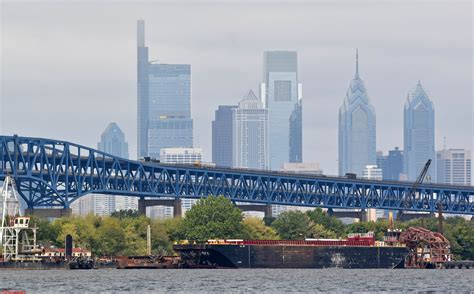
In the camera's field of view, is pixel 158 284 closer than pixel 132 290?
No

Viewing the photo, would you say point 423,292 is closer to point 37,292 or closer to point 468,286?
point 468,286

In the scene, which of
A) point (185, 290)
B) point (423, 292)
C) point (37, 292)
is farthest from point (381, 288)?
point (37, 292)

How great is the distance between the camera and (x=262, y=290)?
595ft

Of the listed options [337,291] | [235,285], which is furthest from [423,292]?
[235,285]

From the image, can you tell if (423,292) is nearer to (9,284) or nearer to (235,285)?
(235,285)

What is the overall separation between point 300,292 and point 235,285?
17288 millimetres

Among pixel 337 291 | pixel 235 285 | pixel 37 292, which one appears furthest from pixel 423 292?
pixel 37 292

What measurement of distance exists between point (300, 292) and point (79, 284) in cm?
3065

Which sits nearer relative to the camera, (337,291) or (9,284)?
(337,291)

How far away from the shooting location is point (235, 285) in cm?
19412

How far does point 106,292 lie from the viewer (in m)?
177

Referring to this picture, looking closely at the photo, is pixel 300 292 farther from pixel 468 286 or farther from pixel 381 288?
pixel 468 286

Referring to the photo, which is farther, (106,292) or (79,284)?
(79,284)

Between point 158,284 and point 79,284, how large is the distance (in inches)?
348
